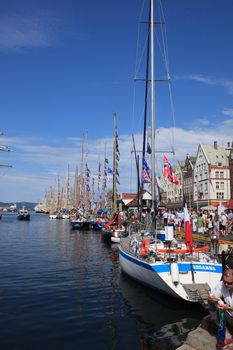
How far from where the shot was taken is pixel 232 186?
76500mm

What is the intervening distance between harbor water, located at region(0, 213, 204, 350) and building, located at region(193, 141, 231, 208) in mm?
64925

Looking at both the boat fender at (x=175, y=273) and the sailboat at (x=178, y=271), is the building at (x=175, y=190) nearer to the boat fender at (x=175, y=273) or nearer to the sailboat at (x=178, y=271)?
the sailboat at (x=178, y=271)

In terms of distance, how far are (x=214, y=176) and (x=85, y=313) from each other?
74.8m

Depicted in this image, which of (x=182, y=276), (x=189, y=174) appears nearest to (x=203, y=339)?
(x=182, y=276)

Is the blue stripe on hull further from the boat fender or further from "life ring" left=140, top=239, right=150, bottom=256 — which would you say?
"life ring" left=140, top=239, right=150, bottom=256

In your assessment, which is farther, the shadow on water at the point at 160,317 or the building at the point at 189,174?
the building at the point at 189,174

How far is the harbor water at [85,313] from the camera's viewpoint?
1054cm

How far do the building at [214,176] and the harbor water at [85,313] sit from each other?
64925 mm

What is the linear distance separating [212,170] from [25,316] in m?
75.8

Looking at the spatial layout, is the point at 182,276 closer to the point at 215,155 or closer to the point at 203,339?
the point at 203,339

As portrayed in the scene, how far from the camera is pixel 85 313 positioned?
43.5 feet

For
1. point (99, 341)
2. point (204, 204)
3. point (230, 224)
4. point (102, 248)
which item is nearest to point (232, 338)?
point (99, 341)

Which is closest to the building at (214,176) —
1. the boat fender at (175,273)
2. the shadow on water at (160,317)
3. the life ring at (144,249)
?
the life ring at (144,249)

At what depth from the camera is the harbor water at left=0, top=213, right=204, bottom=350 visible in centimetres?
1054
